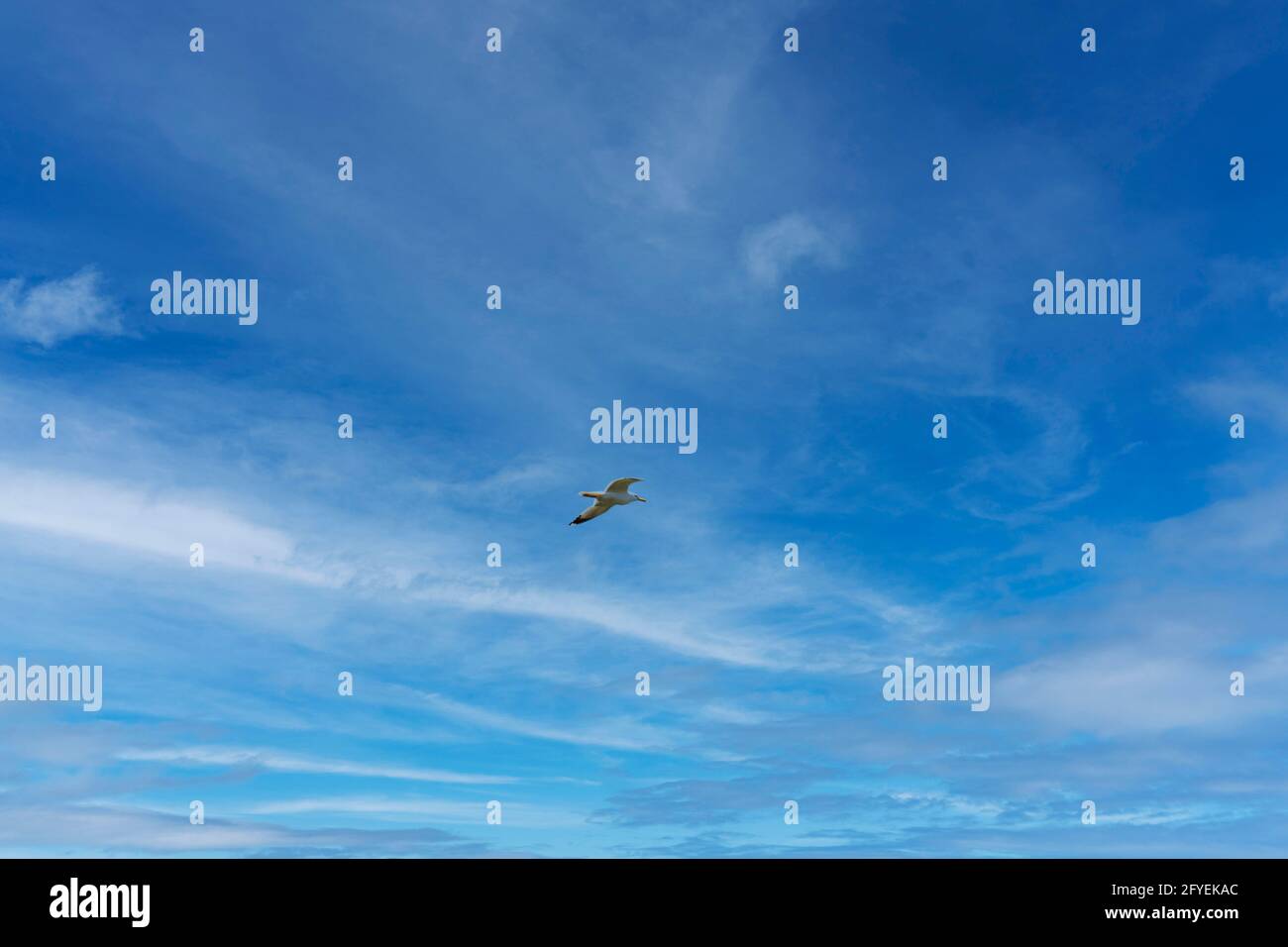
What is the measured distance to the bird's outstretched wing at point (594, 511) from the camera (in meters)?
75.2

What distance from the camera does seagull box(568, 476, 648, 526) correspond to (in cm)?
7350

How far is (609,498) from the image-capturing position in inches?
2926

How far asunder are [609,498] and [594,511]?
217 cm

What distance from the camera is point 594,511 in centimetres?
7588

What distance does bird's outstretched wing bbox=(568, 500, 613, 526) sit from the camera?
7525 cm

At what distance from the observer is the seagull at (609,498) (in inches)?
2894
